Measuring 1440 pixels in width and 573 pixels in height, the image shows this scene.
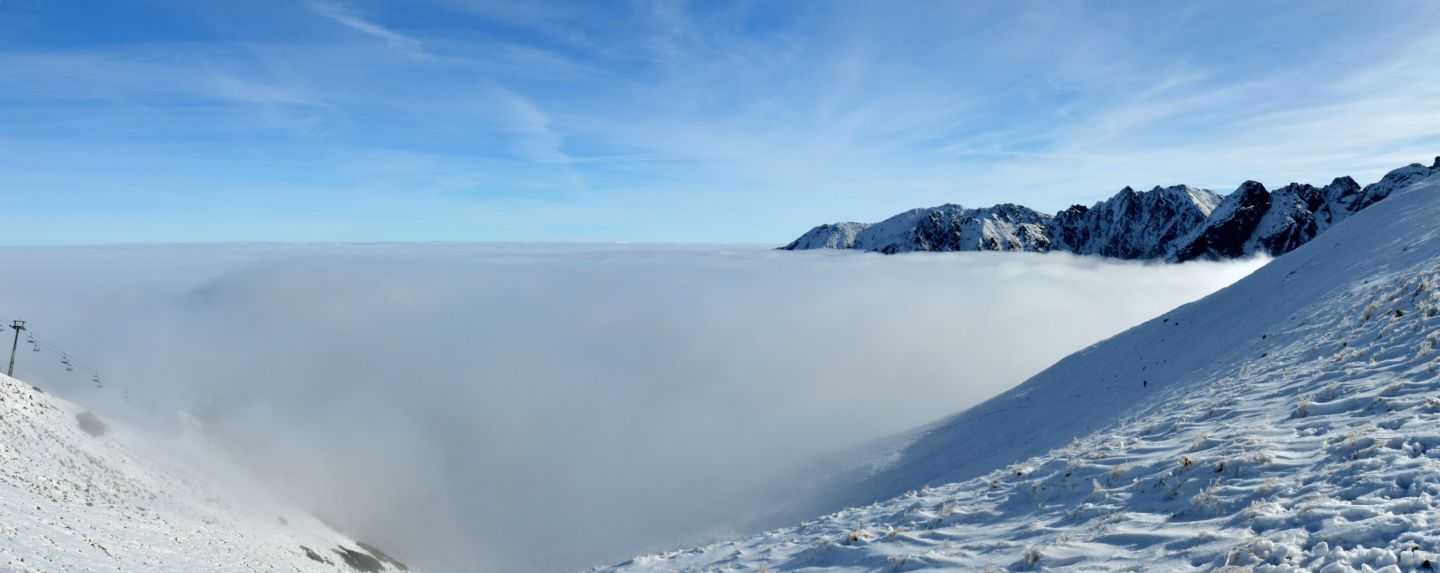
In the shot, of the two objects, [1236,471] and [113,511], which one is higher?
[1236,471]

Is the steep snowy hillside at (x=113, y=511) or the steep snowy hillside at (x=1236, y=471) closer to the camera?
the steep snowy hillside at (x=1236, y=471)

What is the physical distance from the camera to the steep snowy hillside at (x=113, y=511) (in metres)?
27.9

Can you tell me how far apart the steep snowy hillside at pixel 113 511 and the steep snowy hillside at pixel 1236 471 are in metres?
27.3

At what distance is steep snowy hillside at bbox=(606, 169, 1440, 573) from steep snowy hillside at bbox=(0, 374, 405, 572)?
89.5 feet

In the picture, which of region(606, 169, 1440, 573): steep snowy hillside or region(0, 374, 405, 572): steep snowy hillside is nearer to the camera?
region(606, 169, 1440, 573): steep snowy hillside

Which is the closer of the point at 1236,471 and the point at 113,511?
the point at 1236,471

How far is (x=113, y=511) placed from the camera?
4053 centimetres

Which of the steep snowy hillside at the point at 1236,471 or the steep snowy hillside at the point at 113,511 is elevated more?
the steep snowy hillside at the point at 1236,471

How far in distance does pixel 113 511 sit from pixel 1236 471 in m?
55.2

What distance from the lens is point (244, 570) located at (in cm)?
3778

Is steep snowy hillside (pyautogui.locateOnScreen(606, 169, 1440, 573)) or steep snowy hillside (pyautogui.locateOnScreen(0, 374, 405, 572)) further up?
steep snowy hillside (pyautogui.locateOnScreen(606, 169, 1440, 573))

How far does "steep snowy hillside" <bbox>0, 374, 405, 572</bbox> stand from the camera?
27.9m

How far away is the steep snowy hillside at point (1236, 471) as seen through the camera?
8648mm

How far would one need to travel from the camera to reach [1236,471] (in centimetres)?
1117
